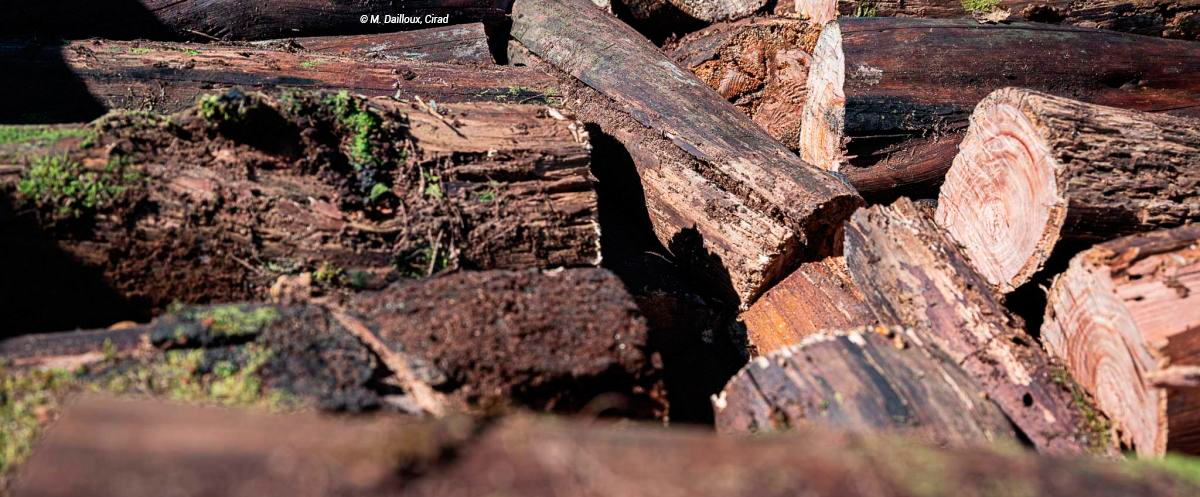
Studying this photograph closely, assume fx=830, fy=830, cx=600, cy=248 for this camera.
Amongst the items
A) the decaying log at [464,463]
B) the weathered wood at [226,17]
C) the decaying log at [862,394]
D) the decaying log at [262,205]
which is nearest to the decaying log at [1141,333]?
the decaying log at [862,394]

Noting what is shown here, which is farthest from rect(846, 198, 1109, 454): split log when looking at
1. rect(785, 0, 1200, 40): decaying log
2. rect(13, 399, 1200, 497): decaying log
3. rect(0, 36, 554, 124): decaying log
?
rect(0, 36, 554, 124): decaying log

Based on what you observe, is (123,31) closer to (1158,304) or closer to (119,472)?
(119,472)

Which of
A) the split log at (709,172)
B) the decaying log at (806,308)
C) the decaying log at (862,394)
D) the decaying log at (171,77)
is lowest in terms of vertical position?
the decaying log at (806,308)

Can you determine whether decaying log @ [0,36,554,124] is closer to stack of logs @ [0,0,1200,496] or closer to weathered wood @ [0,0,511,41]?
stack of logs @ [0,0,1200,496]

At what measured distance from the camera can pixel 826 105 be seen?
391 centimetres

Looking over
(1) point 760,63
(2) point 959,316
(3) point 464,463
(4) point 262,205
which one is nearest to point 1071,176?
(2) point 959,316

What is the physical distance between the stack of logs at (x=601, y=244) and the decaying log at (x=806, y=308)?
13mm

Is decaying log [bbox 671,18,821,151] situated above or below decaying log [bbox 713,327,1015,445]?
above

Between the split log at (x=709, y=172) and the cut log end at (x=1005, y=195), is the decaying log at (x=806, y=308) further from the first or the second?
the cut log end at (x=1005, y=195)

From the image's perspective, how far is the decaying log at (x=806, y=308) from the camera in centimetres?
336

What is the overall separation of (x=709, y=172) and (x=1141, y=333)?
5.51 feet

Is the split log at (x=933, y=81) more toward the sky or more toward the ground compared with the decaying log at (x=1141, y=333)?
more toward the sky

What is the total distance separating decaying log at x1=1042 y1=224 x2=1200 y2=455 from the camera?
2.43 metres

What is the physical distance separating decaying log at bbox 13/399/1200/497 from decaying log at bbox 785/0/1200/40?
3166 mm
